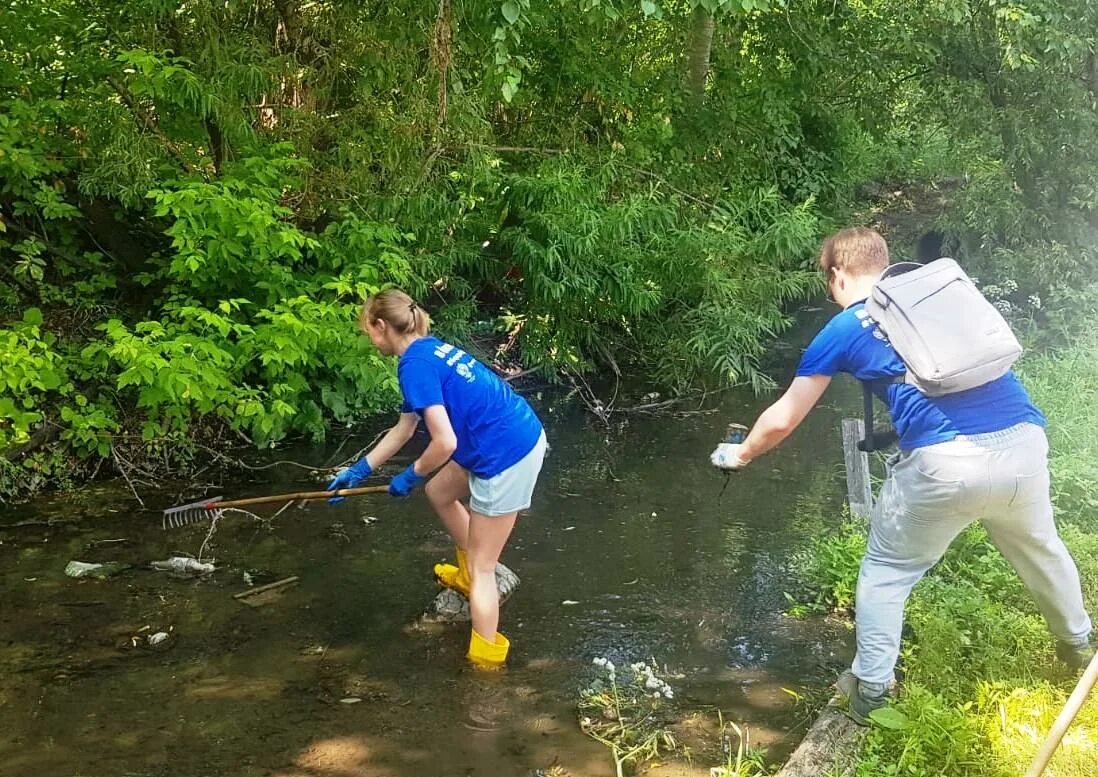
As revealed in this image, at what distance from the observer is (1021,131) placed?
32.2 ft

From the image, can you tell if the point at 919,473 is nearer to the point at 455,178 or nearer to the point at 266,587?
the point at 266,587

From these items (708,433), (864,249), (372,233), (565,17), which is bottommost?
(708,433)

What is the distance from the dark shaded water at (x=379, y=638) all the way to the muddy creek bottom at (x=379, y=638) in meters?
0.01

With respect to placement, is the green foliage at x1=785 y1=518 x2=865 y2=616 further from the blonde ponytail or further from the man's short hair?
the blonde ponytail

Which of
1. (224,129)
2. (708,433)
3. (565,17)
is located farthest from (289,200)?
(708,433)

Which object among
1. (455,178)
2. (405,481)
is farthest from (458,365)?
(455,178)

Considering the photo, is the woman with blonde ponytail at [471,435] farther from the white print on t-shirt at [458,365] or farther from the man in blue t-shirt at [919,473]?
the man in blue t-shirt at [919,473]

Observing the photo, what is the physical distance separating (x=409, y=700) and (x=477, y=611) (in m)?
0.48

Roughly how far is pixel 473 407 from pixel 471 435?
0.13 metres

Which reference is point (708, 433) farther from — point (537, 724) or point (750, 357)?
point (537, 724)

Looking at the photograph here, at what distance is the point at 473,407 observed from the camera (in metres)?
3.73

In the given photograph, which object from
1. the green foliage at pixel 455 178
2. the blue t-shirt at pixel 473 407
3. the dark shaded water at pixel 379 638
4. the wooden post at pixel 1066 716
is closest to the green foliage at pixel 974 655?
the dark shaded water at pixel 379 638

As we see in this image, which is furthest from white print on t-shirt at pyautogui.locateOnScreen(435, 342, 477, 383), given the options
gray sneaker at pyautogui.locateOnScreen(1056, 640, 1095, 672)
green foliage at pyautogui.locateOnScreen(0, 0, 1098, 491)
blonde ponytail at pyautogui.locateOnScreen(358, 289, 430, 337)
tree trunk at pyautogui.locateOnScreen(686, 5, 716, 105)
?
tree trunk at pyautogui.locateOnScreen(686, 5, 716, 105)

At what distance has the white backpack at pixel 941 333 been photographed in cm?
291
